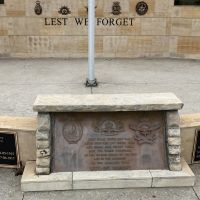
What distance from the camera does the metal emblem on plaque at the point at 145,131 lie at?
5422mm

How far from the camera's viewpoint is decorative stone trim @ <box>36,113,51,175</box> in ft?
17.1

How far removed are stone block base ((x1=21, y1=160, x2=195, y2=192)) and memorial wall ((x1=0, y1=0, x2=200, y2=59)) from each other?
8060mm

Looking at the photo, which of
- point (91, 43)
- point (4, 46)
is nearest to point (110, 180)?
point (91, 43)

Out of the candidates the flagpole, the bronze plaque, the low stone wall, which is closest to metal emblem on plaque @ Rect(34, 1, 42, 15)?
the flagpole

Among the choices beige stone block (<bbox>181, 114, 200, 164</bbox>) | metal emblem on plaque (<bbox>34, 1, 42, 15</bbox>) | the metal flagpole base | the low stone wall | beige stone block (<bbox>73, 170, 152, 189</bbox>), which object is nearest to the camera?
beige stone block (<bbox>73, 170, 152, 189</bbox>)

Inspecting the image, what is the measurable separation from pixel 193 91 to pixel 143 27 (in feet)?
13.9

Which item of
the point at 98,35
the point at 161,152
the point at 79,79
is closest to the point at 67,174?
the point at 161,152

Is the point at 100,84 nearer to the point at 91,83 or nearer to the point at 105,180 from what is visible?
the point at 91,83

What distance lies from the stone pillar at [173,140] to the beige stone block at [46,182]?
163 centimetres

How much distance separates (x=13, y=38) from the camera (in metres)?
12.7

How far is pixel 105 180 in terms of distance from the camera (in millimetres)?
5215

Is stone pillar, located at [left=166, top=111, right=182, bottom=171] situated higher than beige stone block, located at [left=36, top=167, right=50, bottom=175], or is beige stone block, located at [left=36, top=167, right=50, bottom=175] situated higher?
stone pillar, located at [left=166, top=111, right=182, bottom=171]

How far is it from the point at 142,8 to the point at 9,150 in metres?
8.61

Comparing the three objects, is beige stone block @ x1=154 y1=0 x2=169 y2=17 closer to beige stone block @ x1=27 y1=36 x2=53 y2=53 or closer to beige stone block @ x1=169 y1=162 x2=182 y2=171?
beige stone block @ x1=27 y1=36 x2=53 y2=53
